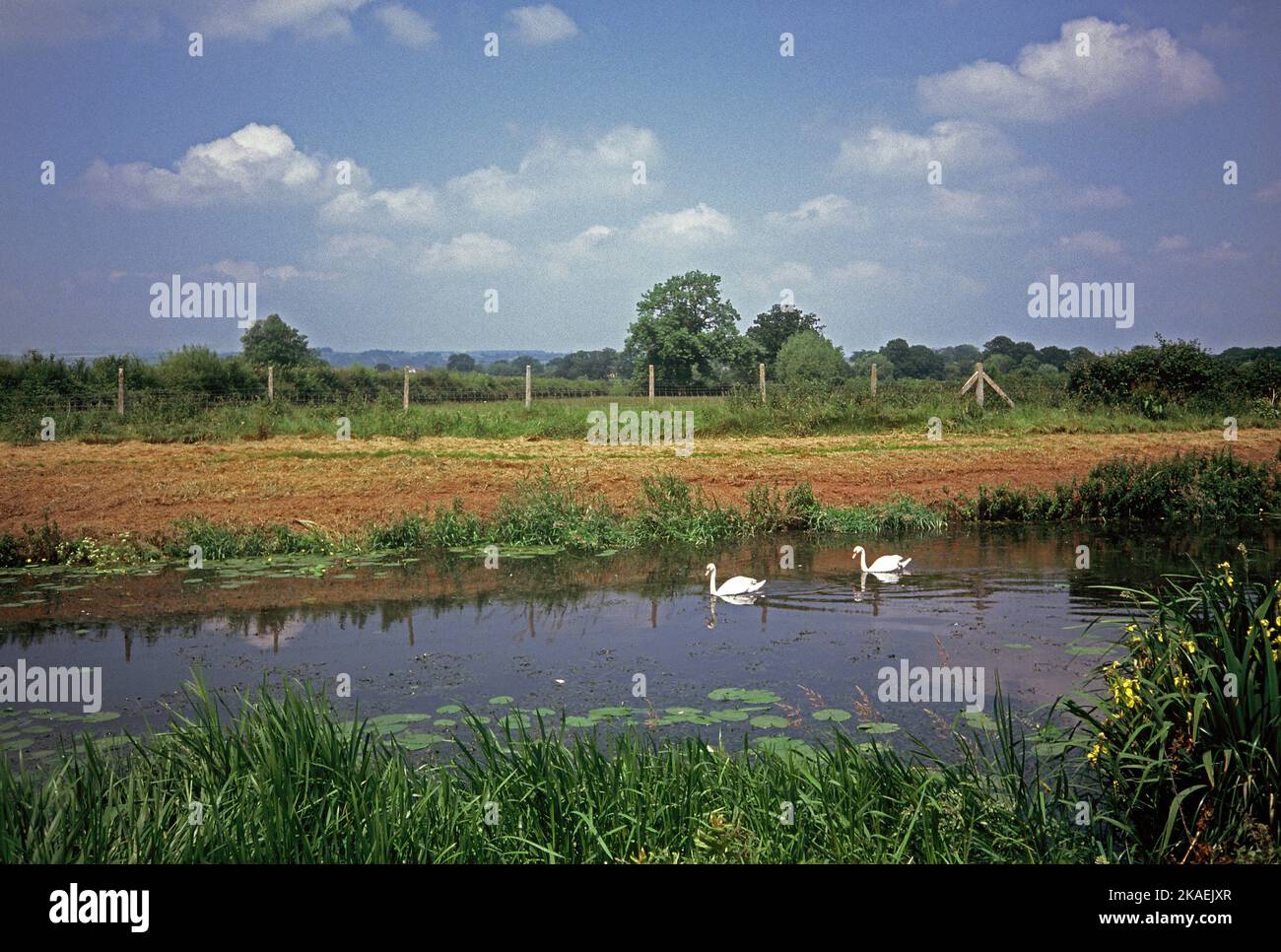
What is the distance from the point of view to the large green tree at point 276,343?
46969mm

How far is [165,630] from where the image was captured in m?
9.07

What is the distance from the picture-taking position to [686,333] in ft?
158

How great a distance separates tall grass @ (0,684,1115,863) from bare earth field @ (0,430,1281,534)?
30.1ft

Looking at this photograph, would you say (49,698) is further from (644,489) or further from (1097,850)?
(644,489)

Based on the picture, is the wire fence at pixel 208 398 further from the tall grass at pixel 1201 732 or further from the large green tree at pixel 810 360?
the tall grass at pixel 1201 732

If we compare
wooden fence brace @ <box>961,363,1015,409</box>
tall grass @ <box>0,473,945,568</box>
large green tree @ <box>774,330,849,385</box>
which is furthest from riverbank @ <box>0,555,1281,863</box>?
large green tree @ <box>774,330,849,385</box>

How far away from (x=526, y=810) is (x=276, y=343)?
47.9m

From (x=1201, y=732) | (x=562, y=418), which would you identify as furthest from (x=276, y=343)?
(x=1201, y=732)

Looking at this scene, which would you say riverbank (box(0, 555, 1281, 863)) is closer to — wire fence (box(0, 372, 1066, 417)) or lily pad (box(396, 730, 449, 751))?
lily pad (box(396, 730, 449, 751))

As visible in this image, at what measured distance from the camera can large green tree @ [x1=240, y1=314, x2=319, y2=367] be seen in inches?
1849

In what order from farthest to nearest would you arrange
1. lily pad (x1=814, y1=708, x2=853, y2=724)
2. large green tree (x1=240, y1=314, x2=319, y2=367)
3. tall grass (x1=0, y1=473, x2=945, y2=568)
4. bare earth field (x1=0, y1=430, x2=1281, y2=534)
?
large green tree (x1=240, y1=314, x2=319, y2=367) < bare earth field (x1=0, y1=430, x2=1281, y2=534) < tall grass (x1=0, y1=473, x2=945, y2=568) < lily pad (x1=814, y1=708, x2=853, y2=724)

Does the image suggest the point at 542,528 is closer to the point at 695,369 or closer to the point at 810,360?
the point at 810,360
